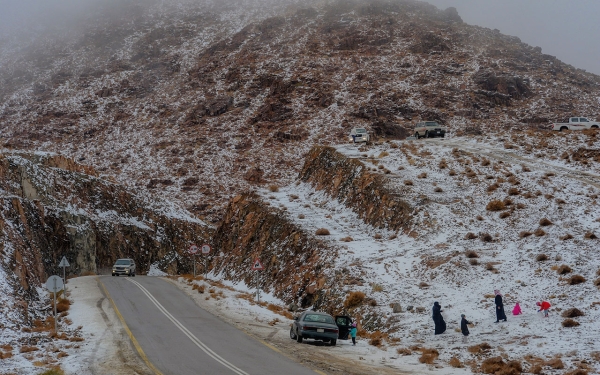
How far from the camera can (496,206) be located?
30219 mm

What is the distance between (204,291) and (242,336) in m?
13.3

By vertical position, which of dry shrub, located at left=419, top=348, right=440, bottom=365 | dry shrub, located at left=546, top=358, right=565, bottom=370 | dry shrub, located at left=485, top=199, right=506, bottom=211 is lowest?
dry shrub, located at left=419, top=348, right=440, bottom=365

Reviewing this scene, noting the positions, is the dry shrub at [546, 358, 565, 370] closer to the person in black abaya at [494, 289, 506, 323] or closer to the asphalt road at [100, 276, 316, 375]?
the person in black abaya at [494, 289, 506, 323]

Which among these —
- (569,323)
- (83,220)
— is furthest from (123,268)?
(569,323)

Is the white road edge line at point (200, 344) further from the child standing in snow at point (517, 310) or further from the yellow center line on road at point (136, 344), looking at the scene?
the child standing in snow at point (517, 310)

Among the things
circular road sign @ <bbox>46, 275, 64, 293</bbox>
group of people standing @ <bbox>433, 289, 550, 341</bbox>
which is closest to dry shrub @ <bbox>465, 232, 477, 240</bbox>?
group of people standing @ <bbox>433, 289, 550, 341</bbox>

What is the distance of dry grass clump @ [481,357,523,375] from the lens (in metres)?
13.9

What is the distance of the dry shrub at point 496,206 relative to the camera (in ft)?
98.7

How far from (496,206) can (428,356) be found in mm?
16264

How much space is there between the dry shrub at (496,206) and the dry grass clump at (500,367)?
1647cm

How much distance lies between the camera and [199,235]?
5597 cm

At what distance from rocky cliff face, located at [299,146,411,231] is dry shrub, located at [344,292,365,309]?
784 cm

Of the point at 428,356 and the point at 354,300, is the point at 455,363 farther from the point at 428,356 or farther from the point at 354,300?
the point at 354,300

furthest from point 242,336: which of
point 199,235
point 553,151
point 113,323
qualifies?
point 199,235
